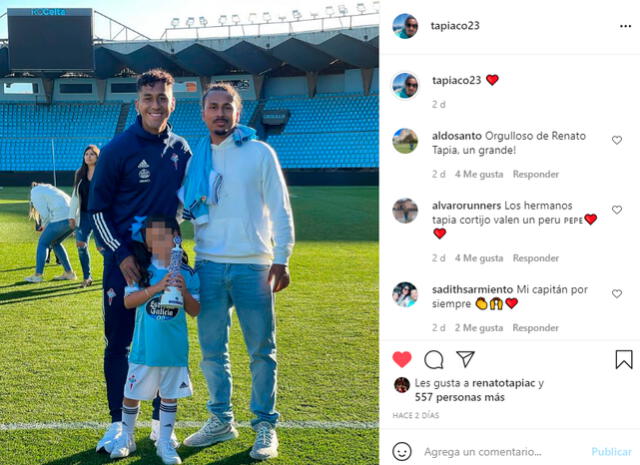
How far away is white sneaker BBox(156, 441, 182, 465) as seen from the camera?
3.23 metres

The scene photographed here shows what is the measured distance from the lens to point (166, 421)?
10.8 ft

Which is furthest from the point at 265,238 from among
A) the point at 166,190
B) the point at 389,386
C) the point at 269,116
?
the point at 269,116

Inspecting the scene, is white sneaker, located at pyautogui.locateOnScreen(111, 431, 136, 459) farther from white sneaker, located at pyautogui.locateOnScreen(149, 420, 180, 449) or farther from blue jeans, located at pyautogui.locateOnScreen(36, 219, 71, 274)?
blue jeans, located at pyautogui.locateOnScreen(36, 219, 71, 274)

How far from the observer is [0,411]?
399 centimetres

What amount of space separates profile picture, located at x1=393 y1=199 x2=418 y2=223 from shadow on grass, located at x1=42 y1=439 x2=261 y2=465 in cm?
193

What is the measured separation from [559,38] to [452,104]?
0.34m

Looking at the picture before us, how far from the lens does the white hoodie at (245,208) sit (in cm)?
323

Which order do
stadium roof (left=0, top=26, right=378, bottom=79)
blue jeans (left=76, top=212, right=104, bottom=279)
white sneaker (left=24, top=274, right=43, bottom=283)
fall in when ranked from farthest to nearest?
stadium roof (left=0, top=26, right=378, bottom=79), white sneaker (left=24, top=274, right=43, bottom=283), blue jeans (left=76, top=212, right=104, bottom=279)

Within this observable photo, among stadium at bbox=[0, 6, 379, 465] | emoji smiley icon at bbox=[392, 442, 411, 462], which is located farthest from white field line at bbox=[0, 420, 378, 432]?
emoji smiley icon at bbox=[392, 442, 411, 462]

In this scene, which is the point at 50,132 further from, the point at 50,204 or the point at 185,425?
the point at 185,425

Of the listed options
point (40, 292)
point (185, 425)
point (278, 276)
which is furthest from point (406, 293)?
point (40, 292)

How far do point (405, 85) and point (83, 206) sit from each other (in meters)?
5.99

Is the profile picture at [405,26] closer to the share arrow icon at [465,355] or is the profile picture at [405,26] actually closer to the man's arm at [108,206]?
the share arrow icon at [465,355]

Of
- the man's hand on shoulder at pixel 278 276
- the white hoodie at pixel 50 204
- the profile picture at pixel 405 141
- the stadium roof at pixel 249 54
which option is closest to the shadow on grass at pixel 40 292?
the white hoodie at pixel 50 204
